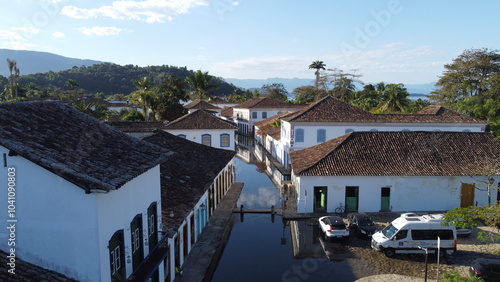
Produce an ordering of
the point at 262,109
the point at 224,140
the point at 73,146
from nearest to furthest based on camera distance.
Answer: the point at 73,146
the point at 224,140
the point at 262,109

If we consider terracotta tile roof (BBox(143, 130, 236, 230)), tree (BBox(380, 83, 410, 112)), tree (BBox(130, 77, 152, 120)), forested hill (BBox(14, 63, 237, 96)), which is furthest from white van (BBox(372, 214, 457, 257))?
Answer: forested hill (BBox(14, 63, 237, 96))

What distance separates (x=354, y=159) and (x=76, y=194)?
19.0 m

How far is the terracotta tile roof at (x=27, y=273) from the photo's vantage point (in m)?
7.73

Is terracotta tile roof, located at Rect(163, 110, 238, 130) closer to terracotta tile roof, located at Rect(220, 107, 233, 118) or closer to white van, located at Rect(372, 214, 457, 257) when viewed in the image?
white van, located at Rect(372, 214, 457, 257)

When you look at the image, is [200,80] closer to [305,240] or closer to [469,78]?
[469,78]

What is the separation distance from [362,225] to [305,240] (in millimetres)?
3114

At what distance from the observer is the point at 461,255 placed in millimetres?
17484

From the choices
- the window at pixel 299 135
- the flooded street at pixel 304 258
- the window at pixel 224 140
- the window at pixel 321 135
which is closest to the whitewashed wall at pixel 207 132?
the window at pixel 224 140

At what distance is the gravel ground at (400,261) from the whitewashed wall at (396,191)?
162 inches

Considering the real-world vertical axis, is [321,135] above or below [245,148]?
above

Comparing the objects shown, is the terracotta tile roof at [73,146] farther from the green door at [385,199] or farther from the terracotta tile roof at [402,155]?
the green door at [385,199]

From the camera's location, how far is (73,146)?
9875 mm

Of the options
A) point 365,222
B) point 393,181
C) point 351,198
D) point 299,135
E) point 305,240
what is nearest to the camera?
point 305,240

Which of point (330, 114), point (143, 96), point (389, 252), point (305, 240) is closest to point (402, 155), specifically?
point (389, 252)
